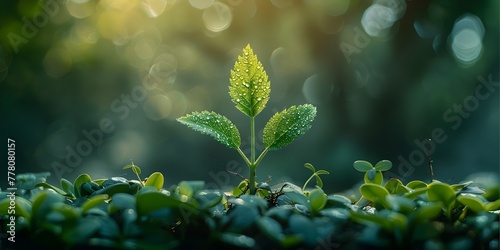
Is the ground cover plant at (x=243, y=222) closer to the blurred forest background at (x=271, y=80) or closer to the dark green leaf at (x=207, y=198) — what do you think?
the dark green leaf at (x=207, y=198)

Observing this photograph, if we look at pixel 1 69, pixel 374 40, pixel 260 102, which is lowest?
pixel 260 102

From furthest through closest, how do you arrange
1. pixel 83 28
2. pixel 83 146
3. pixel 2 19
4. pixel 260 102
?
pixel 83 146
pixel 83 28
pixel 2 19
pixel 260 102

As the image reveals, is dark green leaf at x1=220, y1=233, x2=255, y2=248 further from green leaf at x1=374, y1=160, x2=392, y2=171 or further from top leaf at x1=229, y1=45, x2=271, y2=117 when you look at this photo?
green leaf at x1=374, y1=160, x2=392, y2=171

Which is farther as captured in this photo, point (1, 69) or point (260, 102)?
point (1, 69)

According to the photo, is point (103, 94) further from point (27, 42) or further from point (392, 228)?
point (392, 228)

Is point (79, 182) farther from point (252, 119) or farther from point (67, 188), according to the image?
point (252, 119)

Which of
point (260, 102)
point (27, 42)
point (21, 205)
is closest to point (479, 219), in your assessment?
point (260, 102)

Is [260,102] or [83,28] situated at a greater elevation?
[83,28]

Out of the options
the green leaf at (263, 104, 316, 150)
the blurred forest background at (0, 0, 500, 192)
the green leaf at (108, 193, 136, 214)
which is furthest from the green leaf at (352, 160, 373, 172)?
the blurred forest background at (0, 0, 500, 192)

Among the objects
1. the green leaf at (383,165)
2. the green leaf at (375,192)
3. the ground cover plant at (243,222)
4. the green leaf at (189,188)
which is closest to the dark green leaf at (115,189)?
the ground cover plant at (243,222)
